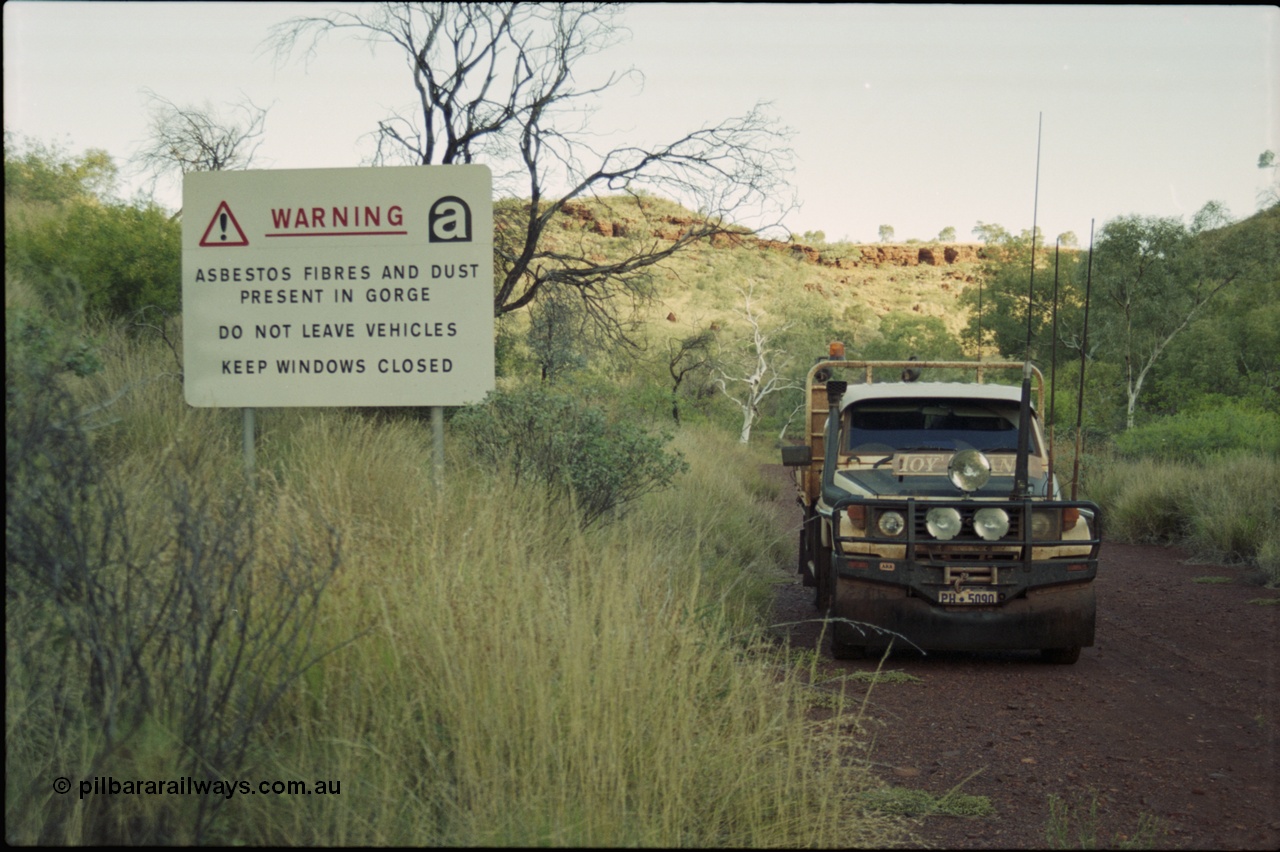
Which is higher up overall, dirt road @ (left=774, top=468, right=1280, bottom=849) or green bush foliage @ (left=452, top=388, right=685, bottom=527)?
green bush foliage @ (left=452, top=388, right=685, bottom=527)

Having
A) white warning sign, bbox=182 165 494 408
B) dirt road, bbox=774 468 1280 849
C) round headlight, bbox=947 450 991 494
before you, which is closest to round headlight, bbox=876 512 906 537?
round headlight, bbox=947 450 991 494

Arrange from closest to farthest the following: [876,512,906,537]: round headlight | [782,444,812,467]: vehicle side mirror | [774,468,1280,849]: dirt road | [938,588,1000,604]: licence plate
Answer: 1. [774,468,1280,849]: dirt road
2. [938,588,1000,604]: licence plate
3. [876,512,906,537]: round headlight
4. [782,444,812,467]: vehicle side mirror

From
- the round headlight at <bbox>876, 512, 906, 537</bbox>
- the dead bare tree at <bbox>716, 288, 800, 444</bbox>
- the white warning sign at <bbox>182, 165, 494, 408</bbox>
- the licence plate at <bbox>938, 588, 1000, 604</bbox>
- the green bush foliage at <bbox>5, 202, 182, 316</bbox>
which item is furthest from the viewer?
the dead bare tree at <bbox>716, 288, 800, 444</bbox>

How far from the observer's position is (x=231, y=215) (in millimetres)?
9094

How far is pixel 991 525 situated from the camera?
6.88 m

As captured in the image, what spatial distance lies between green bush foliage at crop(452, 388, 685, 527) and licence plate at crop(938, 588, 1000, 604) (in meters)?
2.69

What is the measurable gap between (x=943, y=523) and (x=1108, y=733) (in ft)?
5.72

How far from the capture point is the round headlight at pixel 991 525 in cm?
686

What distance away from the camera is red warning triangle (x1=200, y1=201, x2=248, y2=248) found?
909cm

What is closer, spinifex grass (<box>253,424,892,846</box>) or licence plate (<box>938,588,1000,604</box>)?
spinifex grass (<box>253,424,892,846</box>)

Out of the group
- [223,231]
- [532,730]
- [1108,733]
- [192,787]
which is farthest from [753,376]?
[192,787]

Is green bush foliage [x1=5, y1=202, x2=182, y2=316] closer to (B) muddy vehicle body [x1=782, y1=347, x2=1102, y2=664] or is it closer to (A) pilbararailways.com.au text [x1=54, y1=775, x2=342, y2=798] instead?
(B) muddy vehicle body [x1=782, y1=347, x2=1102, y2=664]

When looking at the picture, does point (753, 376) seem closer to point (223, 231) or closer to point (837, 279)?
point (223, 231)

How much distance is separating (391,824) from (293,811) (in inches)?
11.7
